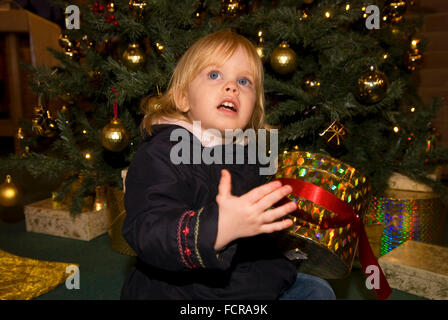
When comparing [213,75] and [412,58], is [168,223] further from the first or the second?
[412,58]

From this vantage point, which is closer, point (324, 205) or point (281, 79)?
point (324, 205)

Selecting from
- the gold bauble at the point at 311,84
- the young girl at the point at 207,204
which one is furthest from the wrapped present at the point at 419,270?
the gold bauble at the point at 311,84

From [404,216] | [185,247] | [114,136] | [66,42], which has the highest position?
[66,42]

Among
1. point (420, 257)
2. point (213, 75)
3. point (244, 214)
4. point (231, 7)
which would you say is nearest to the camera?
point (244, 214)

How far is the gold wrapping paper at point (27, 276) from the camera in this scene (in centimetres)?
113

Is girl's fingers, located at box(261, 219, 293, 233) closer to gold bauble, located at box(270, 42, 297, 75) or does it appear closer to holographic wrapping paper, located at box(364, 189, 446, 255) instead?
gold bauble, located at box(270, 42, 297, 75)

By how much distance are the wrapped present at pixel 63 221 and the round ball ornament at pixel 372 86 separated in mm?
1170

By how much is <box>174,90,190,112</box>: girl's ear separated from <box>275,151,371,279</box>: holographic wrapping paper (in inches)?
10.5

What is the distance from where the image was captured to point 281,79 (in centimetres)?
134

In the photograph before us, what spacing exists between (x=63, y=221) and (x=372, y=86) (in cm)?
133

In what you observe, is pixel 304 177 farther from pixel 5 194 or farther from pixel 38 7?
pixel 38 7

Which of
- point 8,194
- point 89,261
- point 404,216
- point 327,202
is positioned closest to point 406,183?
point 404,216

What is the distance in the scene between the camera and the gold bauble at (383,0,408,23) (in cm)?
131
